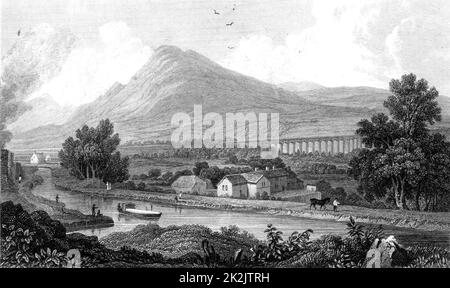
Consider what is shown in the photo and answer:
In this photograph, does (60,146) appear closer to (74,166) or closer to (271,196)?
(74,166)

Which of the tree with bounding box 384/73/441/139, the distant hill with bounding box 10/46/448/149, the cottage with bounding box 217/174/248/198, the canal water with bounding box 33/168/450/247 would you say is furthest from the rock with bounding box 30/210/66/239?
the tree with bounding box 384/73/441/139

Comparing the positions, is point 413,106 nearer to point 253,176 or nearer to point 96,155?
point 253,176

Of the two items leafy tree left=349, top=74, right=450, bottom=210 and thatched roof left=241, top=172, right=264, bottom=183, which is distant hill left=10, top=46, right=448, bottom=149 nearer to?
leafy tree left=349, top=74, right=450, bottom=210

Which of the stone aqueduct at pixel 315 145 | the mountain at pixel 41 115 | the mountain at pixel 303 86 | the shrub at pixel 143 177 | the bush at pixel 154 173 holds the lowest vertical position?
the shrub at pixel 143 177

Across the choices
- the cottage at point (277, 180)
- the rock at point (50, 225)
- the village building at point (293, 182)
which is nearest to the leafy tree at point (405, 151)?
the village building at point (293, 182)

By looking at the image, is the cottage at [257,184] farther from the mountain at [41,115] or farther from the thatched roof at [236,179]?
the mountain at [41,115]
